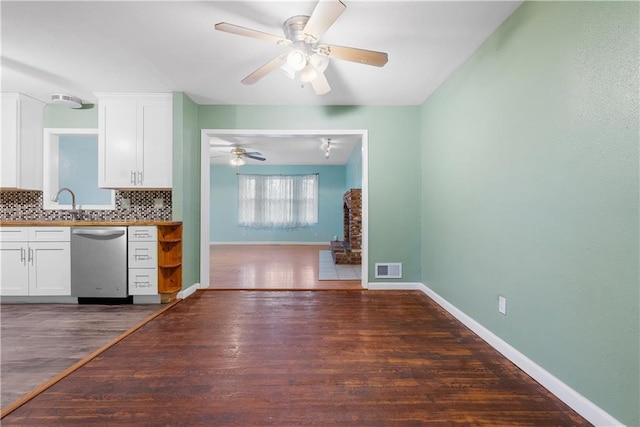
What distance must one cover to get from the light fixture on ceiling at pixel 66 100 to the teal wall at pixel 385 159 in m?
1.42

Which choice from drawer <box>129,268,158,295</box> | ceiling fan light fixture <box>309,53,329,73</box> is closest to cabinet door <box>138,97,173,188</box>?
drawer <box>129,268,158,295</box>

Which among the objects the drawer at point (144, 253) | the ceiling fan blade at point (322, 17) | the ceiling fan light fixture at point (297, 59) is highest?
the ceiling fan blade at point (322, 17)

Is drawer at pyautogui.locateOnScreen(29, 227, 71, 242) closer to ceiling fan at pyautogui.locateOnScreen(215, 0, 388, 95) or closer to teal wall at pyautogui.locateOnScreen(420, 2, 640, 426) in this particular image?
ceiling fan at pyautogui.locateOnScreen(215, 0, 388, 95)

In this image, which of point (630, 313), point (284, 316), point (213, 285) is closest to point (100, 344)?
point (284, 316)

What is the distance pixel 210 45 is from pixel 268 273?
130 inches

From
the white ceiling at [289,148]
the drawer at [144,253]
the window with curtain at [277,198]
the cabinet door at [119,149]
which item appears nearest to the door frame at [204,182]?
the drawer at [144,253]

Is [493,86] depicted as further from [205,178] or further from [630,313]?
[205,178]

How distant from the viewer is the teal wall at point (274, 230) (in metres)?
9.00

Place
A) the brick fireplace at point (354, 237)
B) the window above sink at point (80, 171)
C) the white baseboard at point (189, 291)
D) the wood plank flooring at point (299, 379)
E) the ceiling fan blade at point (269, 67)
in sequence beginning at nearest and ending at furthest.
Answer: the wood plank flooring at point (299, 379), the ceiling fan blade at point (269, 67), the white baseboard at point (189, 291), the window above sink at point (80, 171), the brick fireplace at point (354, 237)

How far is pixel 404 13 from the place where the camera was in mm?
1955

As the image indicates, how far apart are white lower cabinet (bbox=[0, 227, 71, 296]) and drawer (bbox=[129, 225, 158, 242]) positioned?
2.20 feet

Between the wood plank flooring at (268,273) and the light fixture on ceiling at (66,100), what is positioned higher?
the light fixture on ceiling at (66,100)

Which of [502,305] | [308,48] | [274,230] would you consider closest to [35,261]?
[308,48]

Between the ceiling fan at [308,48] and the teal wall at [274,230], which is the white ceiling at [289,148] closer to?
the teal wall at [274,230]
